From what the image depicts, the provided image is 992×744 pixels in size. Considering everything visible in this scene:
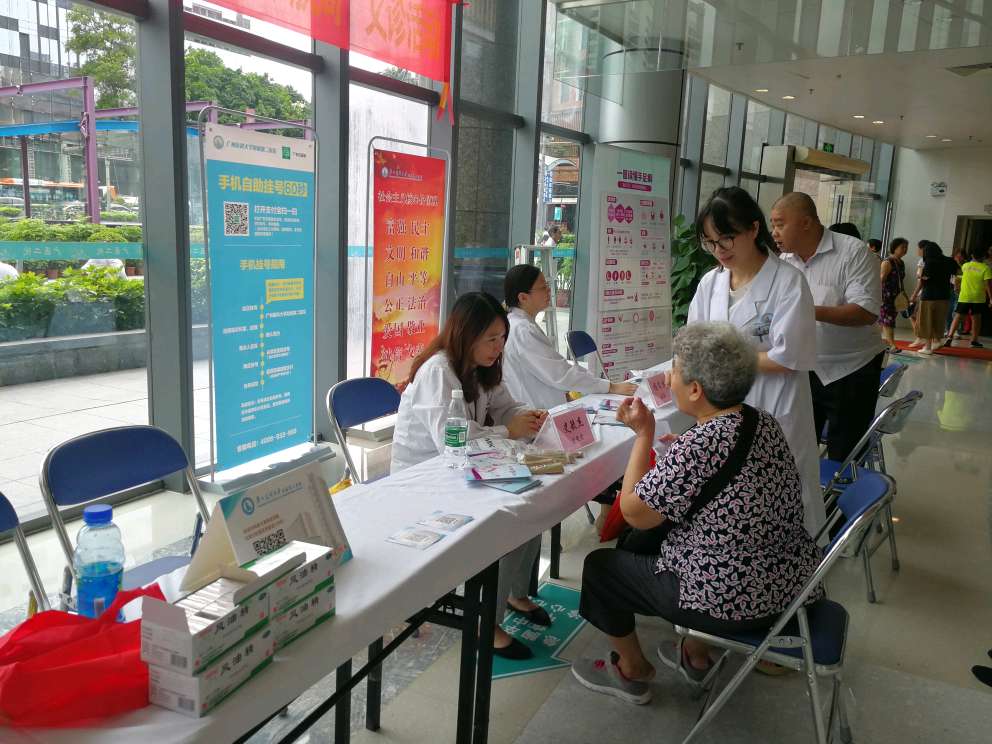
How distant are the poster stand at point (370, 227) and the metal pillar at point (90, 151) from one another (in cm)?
142

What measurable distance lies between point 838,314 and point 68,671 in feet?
10.7

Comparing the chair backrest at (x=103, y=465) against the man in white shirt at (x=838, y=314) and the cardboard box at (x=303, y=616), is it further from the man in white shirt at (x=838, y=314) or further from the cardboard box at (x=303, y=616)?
the man in white shirt at (x=838, y=314)

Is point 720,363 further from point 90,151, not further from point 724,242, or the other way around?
point 90,151

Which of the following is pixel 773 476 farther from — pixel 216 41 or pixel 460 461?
pixel 216 41

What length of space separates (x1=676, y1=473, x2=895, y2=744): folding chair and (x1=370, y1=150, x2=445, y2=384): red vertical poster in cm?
322

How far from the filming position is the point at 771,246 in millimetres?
2756

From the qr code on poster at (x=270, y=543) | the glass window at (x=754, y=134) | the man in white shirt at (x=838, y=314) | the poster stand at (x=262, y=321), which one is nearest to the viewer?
the qr code on poster at (x=270, y=543)

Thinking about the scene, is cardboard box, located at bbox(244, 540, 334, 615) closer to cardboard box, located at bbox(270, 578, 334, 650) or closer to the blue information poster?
cardboard box, located at bbox(270, 578, 334, 650)

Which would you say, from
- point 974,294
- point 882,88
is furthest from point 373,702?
point 974,294

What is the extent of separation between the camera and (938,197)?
14039mm

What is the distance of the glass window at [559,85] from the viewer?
18.5 feet

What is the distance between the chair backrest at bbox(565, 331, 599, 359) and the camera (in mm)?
4914

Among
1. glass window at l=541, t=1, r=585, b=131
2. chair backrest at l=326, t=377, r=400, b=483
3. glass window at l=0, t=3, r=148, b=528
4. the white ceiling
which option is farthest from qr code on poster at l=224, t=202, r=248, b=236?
the white ceiling

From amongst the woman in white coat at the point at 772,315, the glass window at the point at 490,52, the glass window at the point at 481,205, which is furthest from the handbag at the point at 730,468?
the glass window at the point at 490,52
